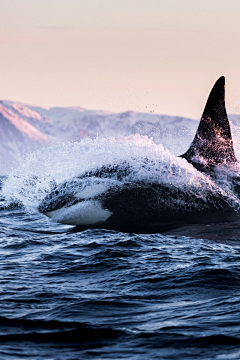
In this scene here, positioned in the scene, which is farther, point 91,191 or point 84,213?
point 91,191

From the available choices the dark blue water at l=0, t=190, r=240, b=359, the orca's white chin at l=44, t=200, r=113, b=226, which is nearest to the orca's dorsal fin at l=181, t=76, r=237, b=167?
the dark blue water at l=0, t=190, r=240, b=359

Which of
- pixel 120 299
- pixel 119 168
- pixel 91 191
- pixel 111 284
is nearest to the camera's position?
pixel 120 299

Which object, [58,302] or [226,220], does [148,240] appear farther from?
[58,302]

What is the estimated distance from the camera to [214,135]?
43.3ft

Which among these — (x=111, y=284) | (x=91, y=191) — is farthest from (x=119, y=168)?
(x=111, y=284)

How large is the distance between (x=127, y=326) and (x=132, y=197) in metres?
4.60

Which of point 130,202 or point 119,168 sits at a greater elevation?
point 119,168

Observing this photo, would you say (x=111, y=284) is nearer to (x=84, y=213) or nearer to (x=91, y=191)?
(x=84, y=213)

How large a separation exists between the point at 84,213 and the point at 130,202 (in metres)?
1.11

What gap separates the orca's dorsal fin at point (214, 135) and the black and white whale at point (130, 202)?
2.91ft

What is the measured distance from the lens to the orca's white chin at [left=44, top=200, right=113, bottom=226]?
10.5 m


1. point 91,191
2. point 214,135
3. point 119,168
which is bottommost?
point 91,191

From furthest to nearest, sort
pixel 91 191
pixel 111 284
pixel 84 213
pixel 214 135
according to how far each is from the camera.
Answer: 1. pixel 214 135
2. pixel 91 191
3. pixel 84 213
4. pixel 111 284

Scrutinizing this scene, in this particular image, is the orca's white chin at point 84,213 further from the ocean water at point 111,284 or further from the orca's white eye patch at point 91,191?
the ocean water at point 111,284
